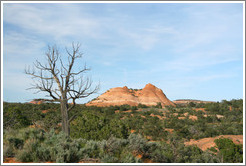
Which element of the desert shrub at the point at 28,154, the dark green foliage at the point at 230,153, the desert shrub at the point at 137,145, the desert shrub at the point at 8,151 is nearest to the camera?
the desert shrub at the point at 28,154

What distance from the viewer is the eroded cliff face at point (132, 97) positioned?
61947 millimetres

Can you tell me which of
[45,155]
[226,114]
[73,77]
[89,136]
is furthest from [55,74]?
[226,114]

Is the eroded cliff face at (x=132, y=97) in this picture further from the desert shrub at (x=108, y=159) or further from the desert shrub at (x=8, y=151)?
the desert shrub at (x=108, y=159)

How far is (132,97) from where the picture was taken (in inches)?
2596

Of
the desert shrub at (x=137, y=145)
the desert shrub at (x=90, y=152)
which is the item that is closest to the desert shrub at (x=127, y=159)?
the desert shrub at (x=90, y=152)

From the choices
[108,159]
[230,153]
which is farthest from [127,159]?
[230,153]

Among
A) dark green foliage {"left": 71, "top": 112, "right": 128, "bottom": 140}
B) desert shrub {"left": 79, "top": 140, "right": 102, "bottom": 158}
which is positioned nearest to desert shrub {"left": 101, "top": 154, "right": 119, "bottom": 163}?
desert shrub {"left": 79, "top": 140, "right": 102, "bottom": 158}

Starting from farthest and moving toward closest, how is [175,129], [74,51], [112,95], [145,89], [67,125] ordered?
[145,89]
[112,95]
[175,129]
[74,51]
[67,125]

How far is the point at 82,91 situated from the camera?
46.1 ft

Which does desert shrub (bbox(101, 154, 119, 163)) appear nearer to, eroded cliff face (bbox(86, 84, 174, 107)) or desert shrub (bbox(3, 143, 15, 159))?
desert shrub (bbox(3, 143, 15, 159))

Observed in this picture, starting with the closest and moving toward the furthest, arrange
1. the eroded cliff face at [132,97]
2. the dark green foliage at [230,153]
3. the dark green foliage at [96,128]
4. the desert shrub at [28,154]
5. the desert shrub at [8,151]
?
the desert shrub at [28,154], the desert shrub at [8,151], the dark green foliage at [96,128], the dark green foliage at [230,153], the eroded cliff face at [132,97]

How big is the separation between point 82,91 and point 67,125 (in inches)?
86.5

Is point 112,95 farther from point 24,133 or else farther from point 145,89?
point 24,133

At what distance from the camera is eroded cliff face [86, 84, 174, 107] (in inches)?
2439
